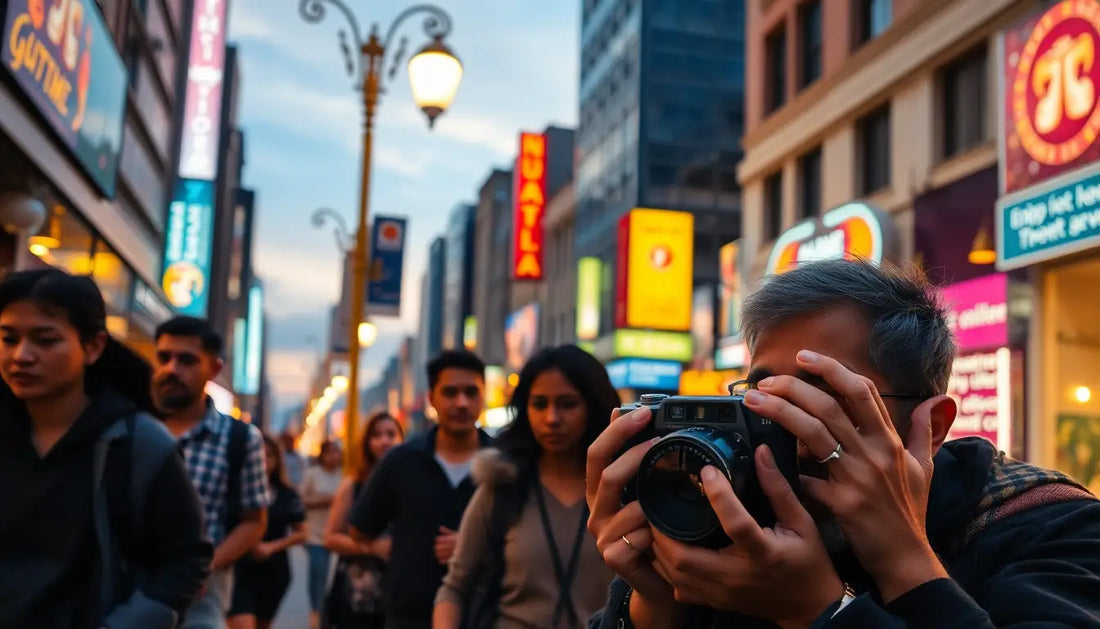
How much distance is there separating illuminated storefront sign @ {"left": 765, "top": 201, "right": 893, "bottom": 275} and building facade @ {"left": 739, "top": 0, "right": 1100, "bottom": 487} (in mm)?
29

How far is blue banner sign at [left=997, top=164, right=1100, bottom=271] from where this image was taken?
1017 centimetres

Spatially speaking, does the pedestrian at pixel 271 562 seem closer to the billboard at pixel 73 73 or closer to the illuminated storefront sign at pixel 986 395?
the billboard at pixel 73 73

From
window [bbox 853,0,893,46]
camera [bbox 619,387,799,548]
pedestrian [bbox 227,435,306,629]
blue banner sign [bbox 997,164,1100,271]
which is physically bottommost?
pedestrian [bbox 227,435,306,629]

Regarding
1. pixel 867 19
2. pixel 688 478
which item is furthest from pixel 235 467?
pixel 867 19

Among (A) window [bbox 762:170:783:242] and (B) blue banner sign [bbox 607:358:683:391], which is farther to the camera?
(B) blue banner sign [bbox 607:358:683:391]

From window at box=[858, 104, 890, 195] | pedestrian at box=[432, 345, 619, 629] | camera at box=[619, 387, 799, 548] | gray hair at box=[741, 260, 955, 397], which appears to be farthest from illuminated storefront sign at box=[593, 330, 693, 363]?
camera at box=[619, 387, 799, 548]

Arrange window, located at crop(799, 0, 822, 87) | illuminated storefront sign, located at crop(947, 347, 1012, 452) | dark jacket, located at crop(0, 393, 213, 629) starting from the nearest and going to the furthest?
dark jacket, located at crop(0, 393, 213, 629) → illuminated storefront sign, located at crop(947, 347, 1012, 452) → window, located at crop(799, 0, 822, 87)

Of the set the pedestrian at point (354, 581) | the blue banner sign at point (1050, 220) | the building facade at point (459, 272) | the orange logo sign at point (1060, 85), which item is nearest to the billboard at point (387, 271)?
the blue banner sign at point (1050, 220)

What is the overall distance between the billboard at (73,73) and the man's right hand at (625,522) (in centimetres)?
808

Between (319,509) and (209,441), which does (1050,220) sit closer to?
(319,509)

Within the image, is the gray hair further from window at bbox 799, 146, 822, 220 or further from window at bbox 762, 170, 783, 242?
window at bbox 762, 170, 783, 242

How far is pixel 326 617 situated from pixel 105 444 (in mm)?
3832

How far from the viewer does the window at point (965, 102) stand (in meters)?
14.2

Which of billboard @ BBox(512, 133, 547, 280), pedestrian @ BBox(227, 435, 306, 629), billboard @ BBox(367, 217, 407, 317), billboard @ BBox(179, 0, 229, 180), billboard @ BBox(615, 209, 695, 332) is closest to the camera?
pedestrian @ BBox(227, 435, 306, 629)
